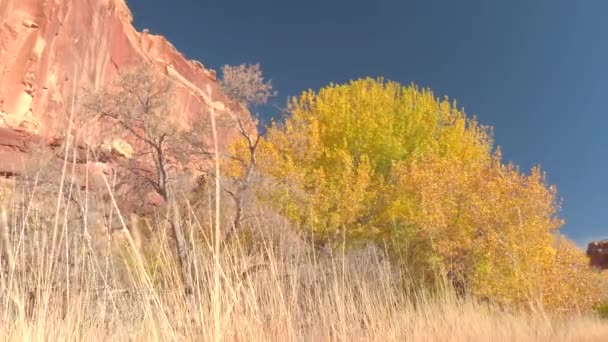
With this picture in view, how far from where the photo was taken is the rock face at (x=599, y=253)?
54062mm

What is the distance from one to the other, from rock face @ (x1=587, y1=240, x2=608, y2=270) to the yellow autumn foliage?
40882 millimetres

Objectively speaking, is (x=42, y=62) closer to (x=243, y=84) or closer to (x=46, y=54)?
(x=46, y=54)

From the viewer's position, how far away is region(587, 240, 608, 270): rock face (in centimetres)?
5406

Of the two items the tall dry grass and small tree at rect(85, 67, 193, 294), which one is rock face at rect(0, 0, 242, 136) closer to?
small tree at rect(85, 67, 193, 294)

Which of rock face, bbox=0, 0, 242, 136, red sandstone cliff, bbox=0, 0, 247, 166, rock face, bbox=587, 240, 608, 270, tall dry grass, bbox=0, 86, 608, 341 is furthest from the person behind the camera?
rock face, bbox=587, 240, 608, 270

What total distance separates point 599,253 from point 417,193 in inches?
1938

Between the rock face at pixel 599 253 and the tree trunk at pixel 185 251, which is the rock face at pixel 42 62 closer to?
the tree trunk at pixel 185 251

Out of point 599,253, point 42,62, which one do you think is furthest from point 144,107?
point 599,253

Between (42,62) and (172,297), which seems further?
(42,62)

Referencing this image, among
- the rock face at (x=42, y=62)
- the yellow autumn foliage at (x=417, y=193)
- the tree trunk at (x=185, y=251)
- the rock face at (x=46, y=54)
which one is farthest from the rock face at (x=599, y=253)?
the tree trunk at (x=185, y=251)

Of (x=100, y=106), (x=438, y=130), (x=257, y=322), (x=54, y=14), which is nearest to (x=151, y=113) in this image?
(x=100, y=106)

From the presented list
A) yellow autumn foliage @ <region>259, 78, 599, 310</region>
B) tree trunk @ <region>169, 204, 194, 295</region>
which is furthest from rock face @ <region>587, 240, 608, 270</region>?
tree trunk @ <region>169, 204, 194, 295</region>

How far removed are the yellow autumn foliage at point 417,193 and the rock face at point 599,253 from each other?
134 feet

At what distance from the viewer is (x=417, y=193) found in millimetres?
14070
